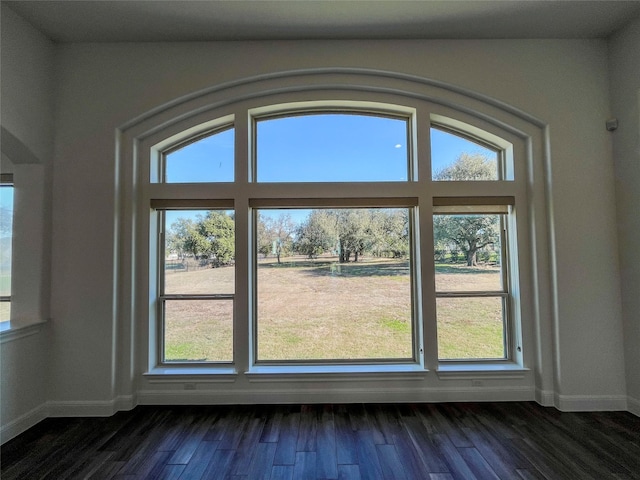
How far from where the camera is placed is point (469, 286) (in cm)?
319

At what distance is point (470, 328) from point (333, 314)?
141 centimetres

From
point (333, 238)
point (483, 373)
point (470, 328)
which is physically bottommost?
point (483, 373)

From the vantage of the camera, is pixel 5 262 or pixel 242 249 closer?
pixel 5 262

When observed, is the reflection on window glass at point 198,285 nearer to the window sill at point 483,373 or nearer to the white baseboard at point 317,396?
the white baseboard at point 317,396

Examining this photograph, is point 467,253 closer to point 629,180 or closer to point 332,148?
point 629,180

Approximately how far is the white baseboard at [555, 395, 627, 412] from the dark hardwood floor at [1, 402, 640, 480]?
0.08 meters

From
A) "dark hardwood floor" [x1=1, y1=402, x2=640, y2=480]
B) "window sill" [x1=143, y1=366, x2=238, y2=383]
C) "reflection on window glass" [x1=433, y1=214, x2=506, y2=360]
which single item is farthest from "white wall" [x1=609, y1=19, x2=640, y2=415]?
"window sill" [x1=143, y1=366, x2=238, y2=383]

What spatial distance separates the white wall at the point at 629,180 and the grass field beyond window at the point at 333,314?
3.35 feet

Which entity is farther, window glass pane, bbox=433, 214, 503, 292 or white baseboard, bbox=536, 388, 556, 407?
window glass pane, bbox=433, 214, 503, 292

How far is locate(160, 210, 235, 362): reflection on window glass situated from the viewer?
314 centimetres

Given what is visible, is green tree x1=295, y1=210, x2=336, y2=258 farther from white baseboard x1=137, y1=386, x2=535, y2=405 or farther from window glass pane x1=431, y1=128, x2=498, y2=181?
white baseboard x1=137, y1=386, x2=535, y2=405

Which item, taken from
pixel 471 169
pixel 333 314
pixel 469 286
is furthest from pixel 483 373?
pixel 471 169

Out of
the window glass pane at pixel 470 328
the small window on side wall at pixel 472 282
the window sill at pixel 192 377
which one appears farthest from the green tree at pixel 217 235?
the window glass pane at pixel 470 328

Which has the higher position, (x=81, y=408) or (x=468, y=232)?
(x=468, y=232)
